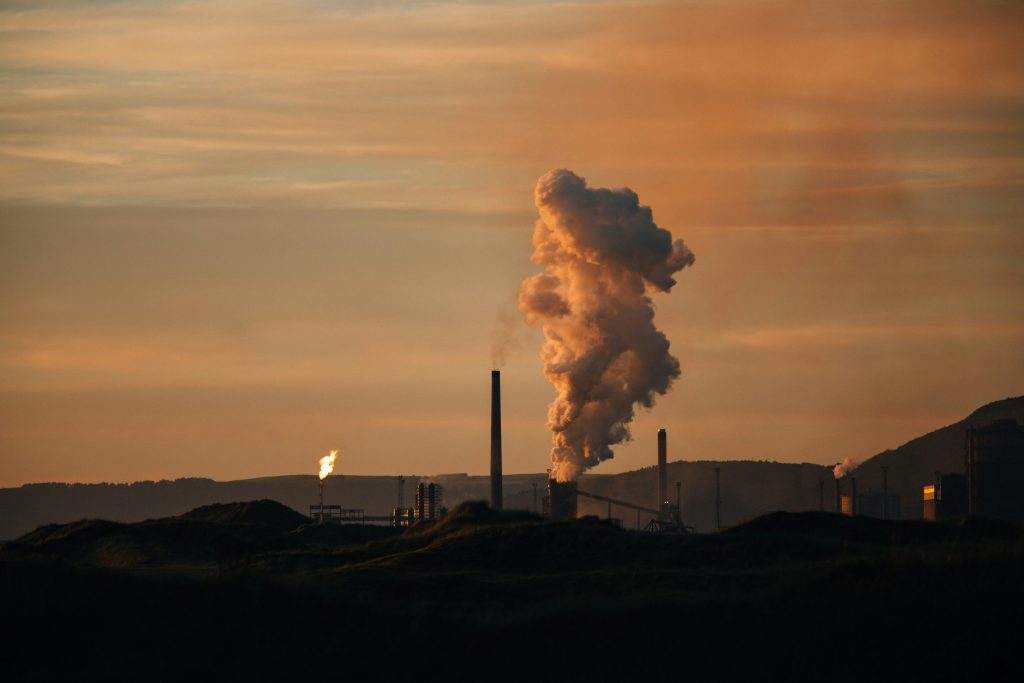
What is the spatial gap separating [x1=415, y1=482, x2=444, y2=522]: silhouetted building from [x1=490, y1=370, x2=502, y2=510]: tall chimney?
13.9 m

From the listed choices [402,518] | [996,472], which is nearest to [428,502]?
[402,518]

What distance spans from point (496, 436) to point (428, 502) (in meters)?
19.4

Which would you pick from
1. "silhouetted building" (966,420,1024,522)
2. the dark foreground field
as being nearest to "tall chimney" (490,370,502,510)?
"silhouetted building" (966,420,1024,522)

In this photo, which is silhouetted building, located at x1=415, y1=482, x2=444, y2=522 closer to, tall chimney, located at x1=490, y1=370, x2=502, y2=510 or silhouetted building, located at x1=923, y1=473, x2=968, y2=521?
tall chimney, located at x1=490, y1=370, x2=502, y2=510

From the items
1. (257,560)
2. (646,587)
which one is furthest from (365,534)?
(646,587)

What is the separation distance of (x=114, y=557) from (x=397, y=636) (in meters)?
53.1

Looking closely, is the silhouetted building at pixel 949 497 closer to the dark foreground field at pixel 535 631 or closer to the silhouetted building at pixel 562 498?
the silhouetted building at pixel 562 498

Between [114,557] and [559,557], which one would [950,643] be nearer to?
[559,557]

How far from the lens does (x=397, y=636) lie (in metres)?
39.5

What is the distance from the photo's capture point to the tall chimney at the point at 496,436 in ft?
462

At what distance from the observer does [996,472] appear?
174m

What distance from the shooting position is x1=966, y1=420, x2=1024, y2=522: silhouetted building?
172 metres

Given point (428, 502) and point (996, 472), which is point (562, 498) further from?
point (996, 472)

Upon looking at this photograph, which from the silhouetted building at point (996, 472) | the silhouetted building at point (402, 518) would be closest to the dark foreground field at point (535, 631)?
the silhouetted building at point (402, 518)
